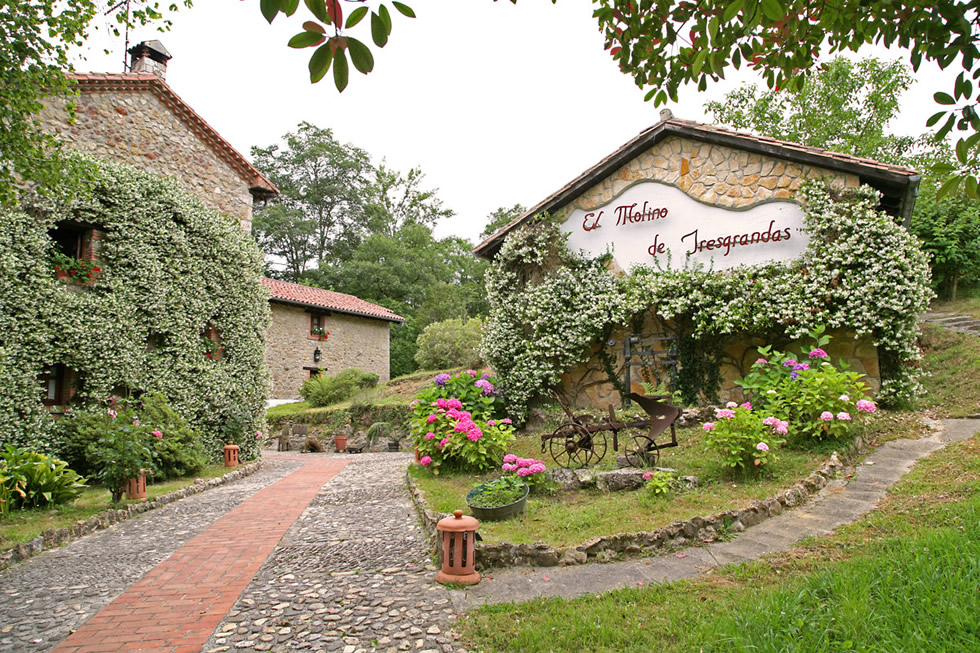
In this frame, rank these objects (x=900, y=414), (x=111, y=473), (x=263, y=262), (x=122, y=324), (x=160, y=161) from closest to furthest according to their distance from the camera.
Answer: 1. (x=111, y=473)
2. (x=900, y=414)
3. (x=122, y=324)
4. (x=160, y=161)
5. (x=263, y=262)

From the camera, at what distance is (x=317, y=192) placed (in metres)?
34.6

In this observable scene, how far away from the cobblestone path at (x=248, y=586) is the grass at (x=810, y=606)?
0.71m

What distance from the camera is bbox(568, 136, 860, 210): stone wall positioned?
31.0ft

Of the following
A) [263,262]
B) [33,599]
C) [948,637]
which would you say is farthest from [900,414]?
[263,262]

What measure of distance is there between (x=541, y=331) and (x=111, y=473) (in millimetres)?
7379

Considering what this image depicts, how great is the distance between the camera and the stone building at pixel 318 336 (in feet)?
67.8

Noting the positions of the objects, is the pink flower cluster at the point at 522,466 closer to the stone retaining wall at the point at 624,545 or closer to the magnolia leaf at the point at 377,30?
the stone retaining wall at the point at 624,545

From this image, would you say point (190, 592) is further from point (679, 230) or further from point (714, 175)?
point (714, 175)

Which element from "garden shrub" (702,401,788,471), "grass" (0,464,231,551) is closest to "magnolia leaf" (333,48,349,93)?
"garden shrub" (702,401,788,471)

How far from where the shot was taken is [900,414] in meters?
7.87

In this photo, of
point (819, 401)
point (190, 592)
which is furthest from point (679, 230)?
point (190, 592)

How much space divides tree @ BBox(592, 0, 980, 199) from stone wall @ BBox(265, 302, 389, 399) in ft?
57.2

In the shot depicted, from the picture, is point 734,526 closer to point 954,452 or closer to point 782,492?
point 782,492

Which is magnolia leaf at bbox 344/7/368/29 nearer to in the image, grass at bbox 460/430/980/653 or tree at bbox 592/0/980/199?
tree at bbox 592/0/980/199
